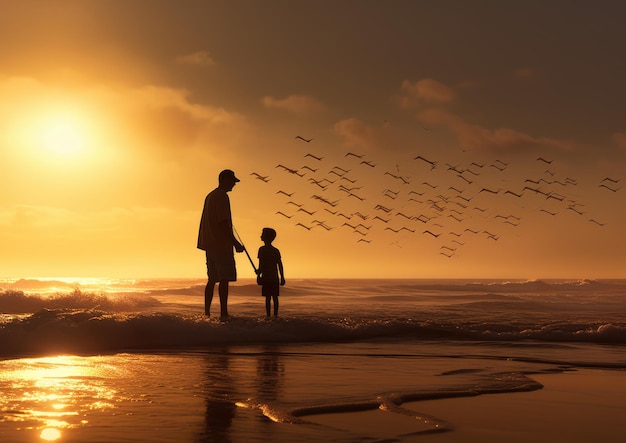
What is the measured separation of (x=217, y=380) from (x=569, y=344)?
7.39 metres

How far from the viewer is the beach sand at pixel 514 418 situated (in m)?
4.88

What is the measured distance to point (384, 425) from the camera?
16.9 ft

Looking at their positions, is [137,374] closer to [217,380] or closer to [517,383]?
[217,380]

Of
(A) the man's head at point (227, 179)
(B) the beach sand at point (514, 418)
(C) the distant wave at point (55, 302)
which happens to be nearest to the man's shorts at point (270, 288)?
(A) the man's head at point (227, 179)

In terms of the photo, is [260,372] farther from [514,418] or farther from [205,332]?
[205,332]

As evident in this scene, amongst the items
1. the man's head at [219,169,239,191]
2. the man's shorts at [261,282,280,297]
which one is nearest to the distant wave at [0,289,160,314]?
the man's shorts at [261,282,280,297]

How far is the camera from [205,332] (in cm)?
1241

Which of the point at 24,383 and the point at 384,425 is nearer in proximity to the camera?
the point at 384,425

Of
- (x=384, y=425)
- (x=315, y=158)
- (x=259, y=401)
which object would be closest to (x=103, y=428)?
(x=259, y=401)

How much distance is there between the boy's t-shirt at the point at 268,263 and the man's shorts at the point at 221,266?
5.11 ft

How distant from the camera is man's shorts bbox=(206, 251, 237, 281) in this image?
13141mm

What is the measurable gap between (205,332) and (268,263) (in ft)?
9.15

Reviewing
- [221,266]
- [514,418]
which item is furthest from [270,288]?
[514,418]

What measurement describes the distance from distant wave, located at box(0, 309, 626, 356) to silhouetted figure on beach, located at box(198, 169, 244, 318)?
772 millimetres
